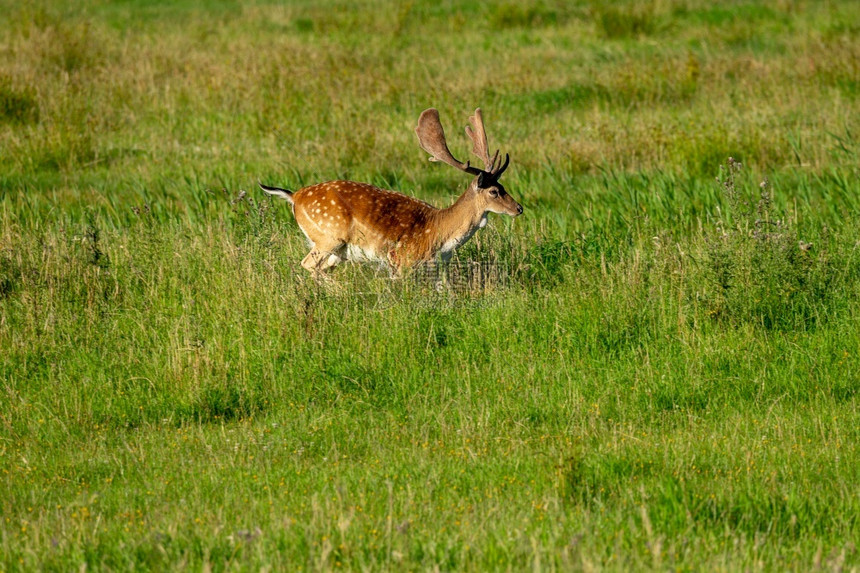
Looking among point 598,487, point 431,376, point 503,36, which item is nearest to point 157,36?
point 503,36

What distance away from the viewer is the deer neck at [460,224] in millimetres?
7930

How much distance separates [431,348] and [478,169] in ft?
5.32

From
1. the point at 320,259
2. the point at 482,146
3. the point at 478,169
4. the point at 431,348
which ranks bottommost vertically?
the point at 431,348

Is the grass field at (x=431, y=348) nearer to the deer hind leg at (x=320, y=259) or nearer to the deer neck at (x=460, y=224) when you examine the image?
the deer hind leg at (x=320, y=259)

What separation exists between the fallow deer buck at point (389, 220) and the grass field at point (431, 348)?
0.87 ft

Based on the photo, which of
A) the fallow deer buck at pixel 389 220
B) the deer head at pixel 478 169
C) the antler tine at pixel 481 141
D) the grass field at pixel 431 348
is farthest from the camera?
the antler tine at pixel 481 141

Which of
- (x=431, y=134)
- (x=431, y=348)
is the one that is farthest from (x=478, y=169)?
(x=431, y=348)

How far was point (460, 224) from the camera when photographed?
793 centimetres

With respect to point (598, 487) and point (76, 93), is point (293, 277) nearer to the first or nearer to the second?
point (598, 487)

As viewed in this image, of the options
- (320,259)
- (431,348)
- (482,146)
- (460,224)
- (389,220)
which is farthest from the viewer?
(482,146)

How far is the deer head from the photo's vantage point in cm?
788

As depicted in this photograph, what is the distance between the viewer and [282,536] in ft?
14.6

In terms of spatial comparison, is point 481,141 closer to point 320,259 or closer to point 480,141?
point 480,141

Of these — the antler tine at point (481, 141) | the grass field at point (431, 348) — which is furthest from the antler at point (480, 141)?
the grass field at point (431, 348)
